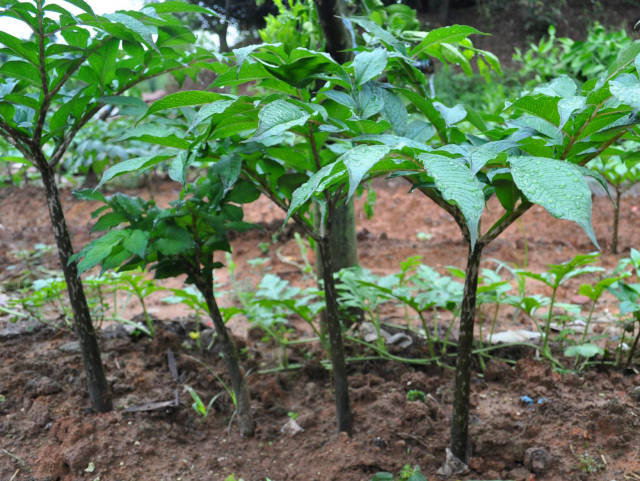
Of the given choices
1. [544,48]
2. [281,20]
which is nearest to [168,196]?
[281,20]

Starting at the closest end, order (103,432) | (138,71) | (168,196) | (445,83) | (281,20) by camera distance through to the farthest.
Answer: (138,71)
(103,432)
(281,20)
(168,196)
(445,83)

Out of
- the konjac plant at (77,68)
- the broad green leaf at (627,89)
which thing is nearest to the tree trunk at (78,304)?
the konjac plant at (77,68)

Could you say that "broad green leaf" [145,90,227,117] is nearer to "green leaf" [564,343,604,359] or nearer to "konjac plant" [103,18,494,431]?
"konjac plant" [103,18,494,431]

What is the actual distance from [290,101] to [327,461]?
1.06m

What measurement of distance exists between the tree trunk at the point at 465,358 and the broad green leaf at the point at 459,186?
42cm

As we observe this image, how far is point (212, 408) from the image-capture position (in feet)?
6.22

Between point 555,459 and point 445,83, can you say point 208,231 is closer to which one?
point 555,459

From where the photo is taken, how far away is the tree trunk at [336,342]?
148cm

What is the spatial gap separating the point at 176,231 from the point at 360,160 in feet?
2.62

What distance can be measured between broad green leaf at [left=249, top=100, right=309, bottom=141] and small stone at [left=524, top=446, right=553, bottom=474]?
112 centimetres

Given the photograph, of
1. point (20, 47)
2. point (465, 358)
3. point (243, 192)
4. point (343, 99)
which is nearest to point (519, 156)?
point (343, 99)

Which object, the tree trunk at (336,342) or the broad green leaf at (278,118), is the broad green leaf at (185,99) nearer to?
the broad green leaf at (278,118)

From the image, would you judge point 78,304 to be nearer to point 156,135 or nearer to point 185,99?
point 156,135

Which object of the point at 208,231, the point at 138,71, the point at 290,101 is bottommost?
the point at 208,231
